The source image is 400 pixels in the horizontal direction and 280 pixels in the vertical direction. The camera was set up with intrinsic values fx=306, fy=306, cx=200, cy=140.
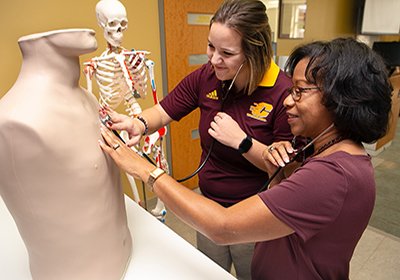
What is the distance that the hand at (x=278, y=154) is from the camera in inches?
38.6

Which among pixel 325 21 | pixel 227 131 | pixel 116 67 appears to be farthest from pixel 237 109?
pixel 325 21

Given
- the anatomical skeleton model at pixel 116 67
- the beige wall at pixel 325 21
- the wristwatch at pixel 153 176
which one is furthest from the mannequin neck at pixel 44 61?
the beige wall at pixel 325 21

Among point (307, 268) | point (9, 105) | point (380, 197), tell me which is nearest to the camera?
point (9, 105)

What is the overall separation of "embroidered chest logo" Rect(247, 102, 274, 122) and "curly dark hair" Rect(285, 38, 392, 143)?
1.13ft

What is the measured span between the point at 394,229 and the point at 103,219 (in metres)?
2.47

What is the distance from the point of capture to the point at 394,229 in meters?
2.45

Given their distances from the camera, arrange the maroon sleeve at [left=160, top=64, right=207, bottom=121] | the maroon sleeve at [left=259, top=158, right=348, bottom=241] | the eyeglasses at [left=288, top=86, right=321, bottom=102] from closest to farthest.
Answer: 1. the maroon sleeve at [left=259, top=158, right=348, bottom=241]
2. the eyeglasses at [left=288, top=86, right=321, bottom=102]
3. the maroon sleeve at [left=160, top=64, right=207, bottom=121]

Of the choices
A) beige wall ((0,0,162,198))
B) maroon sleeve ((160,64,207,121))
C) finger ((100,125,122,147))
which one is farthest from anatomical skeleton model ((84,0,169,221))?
beige wall ((0,0,162,198))

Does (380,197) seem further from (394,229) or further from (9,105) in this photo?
(9,105)

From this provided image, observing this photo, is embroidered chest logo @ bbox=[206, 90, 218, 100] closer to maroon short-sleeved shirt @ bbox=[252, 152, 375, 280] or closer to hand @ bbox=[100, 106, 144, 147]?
hand @ bbox=[100, 106, 144, 147]

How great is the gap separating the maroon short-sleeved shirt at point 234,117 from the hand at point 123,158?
1.39 feet

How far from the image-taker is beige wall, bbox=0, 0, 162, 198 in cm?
173

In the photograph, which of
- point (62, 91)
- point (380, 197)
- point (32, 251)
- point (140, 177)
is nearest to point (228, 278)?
point (140, 177)

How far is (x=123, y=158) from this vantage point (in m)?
0.88
